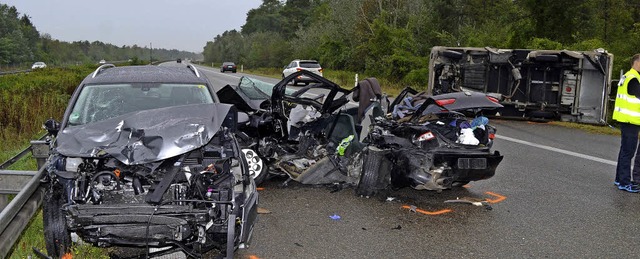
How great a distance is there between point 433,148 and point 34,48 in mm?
95080

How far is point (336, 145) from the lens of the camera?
7.20 m

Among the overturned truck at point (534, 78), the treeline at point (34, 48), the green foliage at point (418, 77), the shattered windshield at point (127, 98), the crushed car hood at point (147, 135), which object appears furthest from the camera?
the treeline at point (34, 48)

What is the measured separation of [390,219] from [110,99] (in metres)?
A: 3.27

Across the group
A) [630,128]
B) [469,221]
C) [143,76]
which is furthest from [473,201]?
[143,76]

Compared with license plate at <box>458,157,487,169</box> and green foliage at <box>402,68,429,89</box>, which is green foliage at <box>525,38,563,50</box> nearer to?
green foliage at <box>402,68,429,89</box>

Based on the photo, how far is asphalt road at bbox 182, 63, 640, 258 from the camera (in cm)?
480

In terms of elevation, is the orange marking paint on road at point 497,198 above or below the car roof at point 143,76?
below

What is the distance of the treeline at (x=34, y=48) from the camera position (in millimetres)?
71312

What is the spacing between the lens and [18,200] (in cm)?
433

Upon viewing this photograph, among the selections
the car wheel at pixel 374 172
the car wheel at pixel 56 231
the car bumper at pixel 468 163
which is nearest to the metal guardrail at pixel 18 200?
the car wheel at pixel 56 231

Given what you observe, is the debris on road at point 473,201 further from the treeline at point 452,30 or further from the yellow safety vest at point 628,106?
the treeline at point 452,30

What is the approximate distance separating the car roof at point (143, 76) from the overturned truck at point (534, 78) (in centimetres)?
852

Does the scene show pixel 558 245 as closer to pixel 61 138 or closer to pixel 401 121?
pixel 401 121

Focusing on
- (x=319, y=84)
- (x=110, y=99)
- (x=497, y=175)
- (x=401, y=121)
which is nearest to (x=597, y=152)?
(x=497, y=175)
